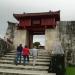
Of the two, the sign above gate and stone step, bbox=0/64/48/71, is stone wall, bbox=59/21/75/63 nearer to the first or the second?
the sign above gate

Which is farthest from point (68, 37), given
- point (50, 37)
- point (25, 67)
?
point (25, 67)

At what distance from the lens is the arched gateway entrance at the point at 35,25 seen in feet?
69.4

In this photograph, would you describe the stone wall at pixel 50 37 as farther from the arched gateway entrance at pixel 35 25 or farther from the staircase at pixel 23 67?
the staircase at pixel 23 67

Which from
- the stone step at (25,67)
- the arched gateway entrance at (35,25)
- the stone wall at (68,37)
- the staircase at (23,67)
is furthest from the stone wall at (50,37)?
the stone step at (25,67)

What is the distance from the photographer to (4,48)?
1830cm

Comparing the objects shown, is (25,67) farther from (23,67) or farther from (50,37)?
(50,37)

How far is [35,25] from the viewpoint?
2189 centimetres

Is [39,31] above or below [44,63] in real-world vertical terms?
above

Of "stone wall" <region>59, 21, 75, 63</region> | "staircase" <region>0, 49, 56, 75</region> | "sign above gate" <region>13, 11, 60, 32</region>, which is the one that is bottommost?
"staircase" <region>0, 49, 56, 75</region>

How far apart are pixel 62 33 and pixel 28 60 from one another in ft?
20.8

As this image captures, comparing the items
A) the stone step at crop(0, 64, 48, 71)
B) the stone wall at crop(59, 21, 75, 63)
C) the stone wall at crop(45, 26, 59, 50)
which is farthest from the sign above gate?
the stone step at crop(0, 64, 48, 71)

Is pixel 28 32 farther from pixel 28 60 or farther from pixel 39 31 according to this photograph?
pixel 28 60

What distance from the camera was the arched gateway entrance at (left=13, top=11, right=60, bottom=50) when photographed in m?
21.1

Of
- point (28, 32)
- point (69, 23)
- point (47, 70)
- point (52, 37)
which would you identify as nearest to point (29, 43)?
point (28, 32)
